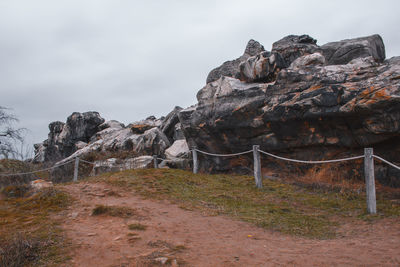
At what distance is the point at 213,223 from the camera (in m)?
5.35

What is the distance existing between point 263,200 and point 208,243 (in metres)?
3.52

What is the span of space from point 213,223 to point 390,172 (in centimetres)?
530

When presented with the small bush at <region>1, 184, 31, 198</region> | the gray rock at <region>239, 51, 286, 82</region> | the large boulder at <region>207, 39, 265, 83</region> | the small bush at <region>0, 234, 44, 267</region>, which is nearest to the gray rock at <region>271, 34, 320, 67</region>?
the gray rock at <region>239, 51, 286, 82</region>

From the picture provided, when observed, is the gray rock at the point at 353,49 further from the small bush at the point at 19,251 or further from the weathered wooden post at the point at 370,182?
the small bush at the point at 19,251

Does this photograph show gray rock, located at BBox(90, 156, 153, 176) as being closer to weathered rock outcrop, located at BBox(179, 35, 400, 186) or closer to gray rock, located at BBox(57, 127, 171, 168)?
gray rock, located at BBox(57, 127, 171, 168)

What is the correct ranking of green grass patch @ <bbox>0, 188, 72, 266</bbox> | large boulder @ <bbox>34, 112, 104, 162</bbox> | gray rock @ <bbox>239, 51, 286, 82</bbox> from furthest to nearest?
large boulder @ <bbox>34, 112, 104, 162</bbox> → gray rock @ <bbox>239, 51, 286, 82</bbox> → green grass patch @ <bbox>0, 188, 72, 266</bbox>

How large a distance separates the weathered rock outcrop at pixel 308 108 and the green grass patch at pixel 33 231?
20.9 feet

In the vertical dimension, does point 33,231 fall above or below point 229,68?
below

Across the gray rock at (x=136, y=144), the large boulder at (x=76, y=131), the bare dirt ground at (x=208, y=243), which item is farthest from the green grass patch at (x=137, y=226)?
the large boulder at (x=76, y=131)

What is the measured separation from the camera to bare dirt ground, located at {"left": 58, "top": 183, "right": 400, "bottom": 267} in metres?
3.45

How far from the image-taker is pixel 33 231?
4.46 metres

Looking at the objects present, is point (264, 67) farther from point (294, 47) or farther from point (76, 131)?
point (76, 131)

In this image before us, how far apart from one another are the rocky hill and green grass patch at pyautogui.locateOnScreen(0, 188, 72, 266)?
6.39 meters

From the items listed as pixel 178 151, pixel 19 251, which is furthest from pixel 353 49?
pixel 19 251
